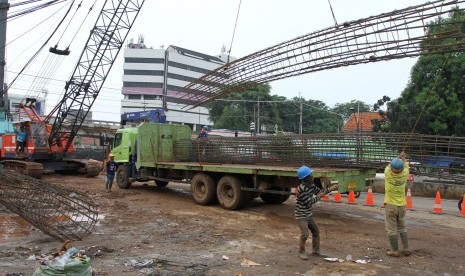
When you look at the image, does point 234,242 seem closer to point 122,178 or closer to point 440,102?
point 122,178

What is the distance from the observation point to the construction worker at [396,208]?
7488mm

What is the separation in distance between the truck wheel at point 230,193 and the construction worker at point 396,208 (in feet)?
16.2

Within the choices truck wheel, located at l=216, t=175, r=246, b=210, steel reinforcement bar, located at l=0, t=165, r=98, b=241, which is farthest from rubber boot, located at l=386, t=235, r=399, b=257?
steel reinforcement bar, located at l=0, t=165, r=98, b=241

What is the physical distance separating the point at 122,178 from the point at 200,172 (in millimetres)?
4740

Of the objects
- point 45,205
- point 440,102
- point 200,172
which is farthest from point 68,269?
point 440,102

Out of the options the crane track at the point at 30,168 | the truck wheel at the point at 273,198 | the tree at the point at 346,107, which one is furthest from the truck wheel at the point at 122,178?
the tree at the point at 346,107

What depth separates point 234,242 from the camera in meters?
8.36

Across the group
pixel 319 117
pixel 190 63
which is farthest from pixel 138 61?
pixel 319 117

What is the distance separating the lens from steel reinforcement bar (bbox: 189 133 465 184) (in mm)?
9773

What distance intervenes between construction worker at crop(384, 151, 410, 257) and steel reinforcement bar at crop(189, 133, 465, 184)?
230 cm

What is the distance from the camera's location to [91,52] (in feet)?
73.9

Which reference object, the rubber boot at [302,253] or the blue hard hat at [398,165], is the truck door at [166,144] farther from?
the blue hard hat at [398,165]

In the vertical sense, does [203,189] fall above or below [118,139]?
below

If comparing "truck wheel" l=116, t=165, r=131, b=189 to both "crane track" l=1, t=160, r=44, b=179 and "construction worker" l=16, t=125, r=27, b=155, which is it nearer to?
"crane track" l=1, t=160, r=44, b=179
